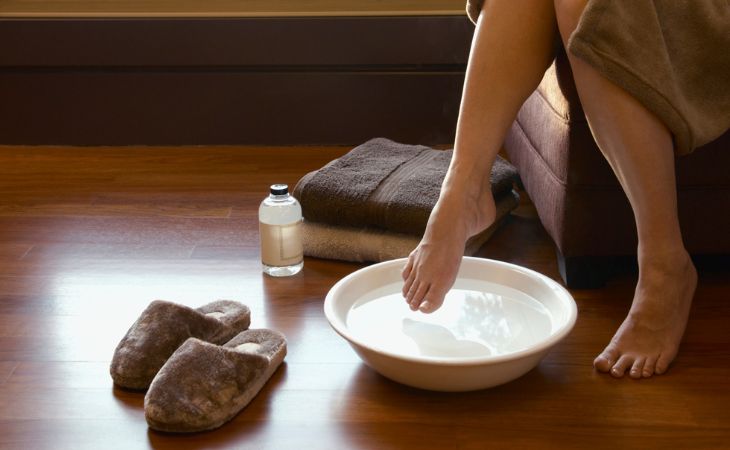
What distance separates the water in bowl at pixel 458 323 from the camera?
4.28 ft

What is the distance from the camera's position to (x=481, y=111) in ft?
4.38

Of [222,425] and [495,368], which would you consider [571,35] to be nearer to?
[495,368]

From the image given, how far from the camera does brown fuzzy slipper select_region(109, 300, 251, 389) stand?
129cm

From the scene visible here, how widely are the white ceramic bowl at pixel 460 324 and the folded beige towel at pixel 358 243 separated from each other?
8.5 inches

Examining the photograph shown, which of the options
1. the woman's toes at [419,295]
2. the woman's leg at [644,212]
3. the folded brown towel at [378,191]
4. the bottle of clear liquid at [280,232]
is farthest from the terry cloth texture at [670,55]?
the bottle of clear liquid at [280,232]

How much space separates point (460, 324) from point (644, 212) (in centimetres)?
30

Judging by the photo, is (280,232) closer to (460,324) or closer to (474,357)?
(460,324)

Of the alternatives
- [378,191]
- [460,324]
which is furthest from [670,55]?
[378,191]

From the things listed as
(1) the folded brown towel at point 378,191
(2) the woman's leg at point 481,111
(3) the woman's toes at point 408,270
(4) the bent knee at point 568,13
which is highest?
(4) the bent knee at point 568,13

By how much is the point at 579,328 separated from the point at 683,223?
27 centimetres

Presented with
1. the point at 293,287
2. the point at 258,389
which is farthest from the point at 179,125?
the point at 258,389

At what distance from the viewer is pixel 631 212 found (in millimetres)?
1531

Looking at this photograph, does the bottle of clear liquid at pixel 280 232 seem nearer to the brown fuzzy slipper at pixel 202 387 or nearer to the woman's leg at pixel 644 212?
the brown fuzzy slipper at pixel 202 387

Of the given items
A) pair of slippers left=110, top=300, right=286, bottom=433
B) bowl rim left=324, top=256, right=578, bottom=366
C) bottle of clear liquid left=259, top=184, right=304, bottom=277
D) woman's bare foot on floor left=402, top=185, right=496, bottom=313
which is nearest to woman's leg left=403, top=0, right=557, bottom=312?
woman's bare foot on floor left=402, top=185, right=496, bottom=313
